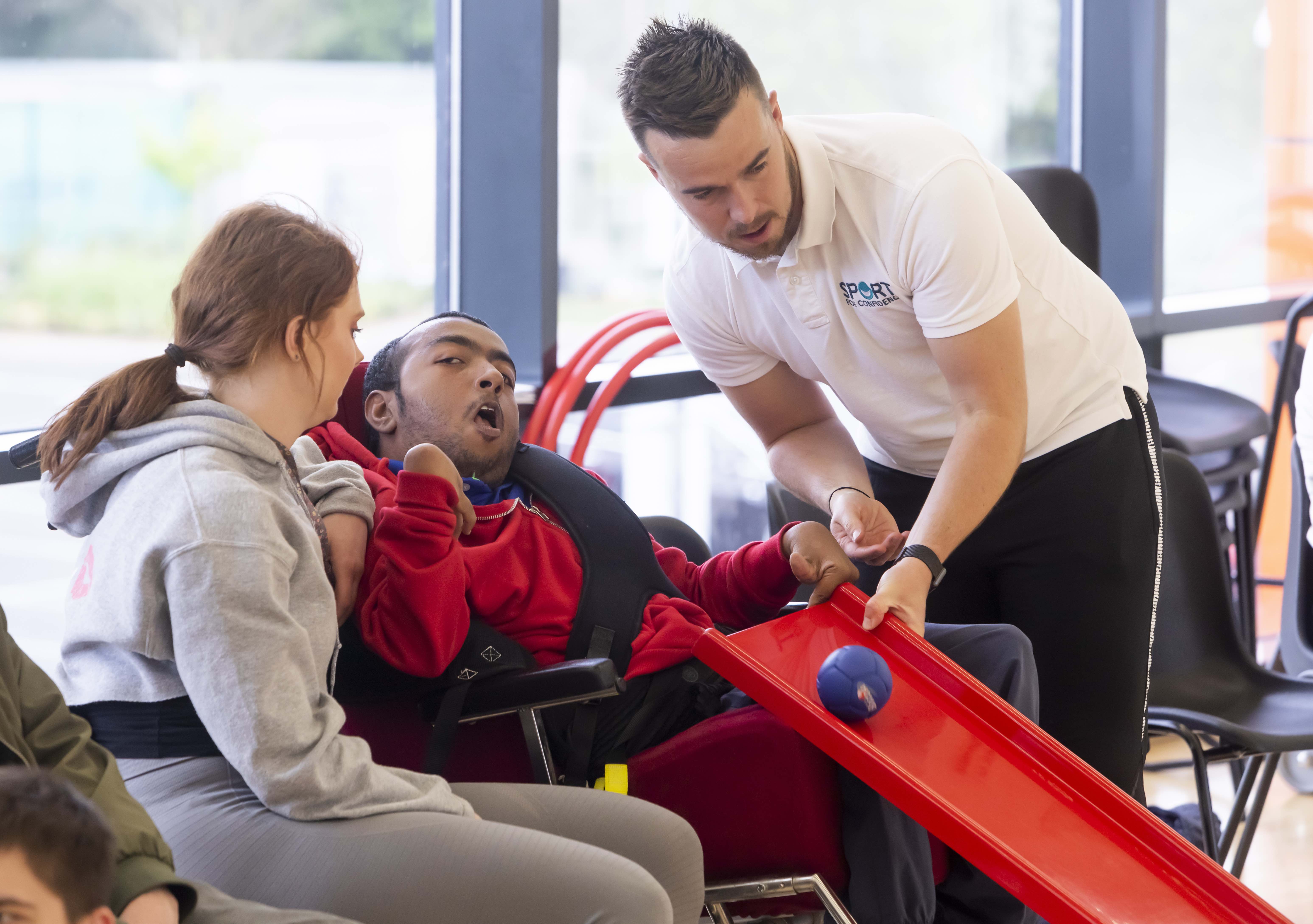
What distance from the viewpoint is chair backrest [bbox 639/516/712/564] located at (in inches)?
91.0

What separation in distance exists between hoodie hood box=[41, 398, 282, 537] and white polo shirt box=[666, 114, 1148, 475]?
832mm

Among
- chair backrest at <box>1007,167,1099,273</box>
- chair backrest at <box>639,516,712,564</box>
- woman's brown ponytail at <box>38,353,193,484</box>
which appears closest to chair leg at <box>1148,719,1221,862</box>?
chair backrest at <box>639,516,712,564</box>

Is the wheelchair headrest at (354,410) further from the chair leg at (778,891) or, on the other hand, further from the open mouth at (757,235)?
the chair leg at (778,891)

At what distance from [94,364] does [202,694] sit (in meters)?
1.46

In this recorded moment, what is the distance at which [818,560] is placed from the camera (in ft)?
6.32

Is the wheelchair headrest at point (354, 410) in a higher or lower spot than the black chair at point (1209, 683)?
higher

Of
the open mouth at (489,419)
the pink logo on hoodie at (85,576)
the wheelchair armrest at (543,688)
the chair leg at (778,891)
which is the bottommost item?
the chair leg at (778,891)

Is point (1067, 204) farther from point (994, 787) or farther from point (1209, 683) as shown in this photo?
point (994, 787)

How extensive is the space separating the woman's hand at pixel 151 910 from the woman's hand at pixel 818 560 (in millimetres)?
1009

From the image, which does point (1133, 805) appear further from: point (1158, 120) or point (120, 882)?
point (1158, 120)

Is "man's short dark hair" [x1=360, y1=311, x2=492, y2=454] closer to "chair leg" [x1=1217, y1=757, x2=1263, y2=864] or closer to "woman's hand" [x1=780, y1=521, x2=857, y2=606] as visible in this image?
"woman's hand" [x1=780, y1=521, x2=857, y2=606]

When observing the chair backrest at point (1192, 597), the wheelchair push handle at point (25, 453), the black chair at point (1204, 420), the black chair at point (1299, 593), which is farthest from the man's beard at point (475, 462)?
the black chair at point (1204, 420)

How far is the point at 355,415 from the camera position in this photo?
6.81ft

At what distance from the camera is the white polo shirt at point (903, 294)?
177 cm
